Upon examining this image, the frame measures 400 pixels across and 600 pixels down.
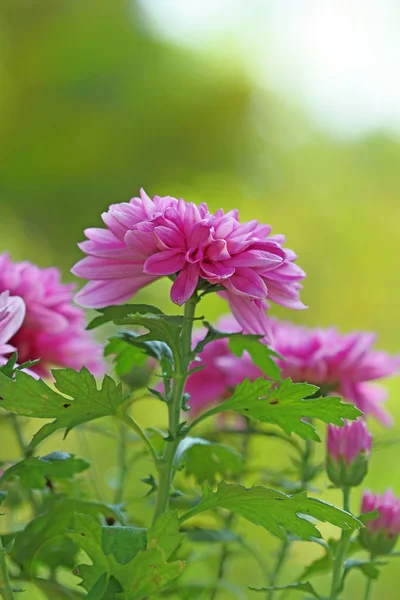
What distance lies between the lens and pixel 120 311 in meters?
0.43

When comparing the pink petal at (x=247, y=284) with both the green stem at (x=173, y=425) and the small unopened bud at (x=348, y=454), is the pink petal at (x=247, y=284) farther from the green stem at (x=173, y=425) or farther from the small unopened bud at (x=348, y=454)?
the small unopened bud at (x=348, y=454)

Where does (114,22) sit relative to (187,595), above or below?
above

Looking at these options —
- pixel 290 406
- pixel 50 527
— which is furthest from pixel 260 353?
pixel 50 527

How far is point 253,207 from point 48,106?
39.3 inches

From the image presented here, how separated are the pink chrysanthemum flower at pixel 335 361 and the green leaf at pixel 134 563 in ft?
0.80

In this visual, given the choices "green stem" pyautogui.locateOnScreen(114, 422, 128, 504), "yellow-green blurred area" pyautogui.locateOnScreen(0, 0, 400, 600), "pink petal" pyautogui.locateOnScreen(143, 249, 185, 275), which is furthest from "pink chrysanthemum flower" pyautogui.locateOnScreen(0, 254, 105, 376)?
"yellow-green blurred area" pyautogui.locateOnScreen(0, 0, 400, 600)

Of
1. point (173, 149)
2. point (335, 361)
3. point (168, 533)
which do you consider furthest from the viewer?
point (173, 149)

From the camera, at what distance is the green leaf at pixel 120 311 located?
0.43 metres

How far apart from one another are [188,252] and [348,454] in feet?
0.59

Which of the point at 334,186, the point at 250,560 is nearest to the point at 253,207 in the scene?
the point at 334,186

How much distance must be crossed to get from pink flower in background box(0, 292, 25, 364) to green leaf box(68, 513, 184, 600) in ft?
0.33

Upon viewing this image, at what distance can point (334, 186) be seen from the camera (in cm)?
306

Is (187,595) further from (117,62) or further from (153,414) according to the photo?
(117,62)

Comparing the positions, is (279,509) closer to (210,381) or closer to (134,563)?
(134,563)
